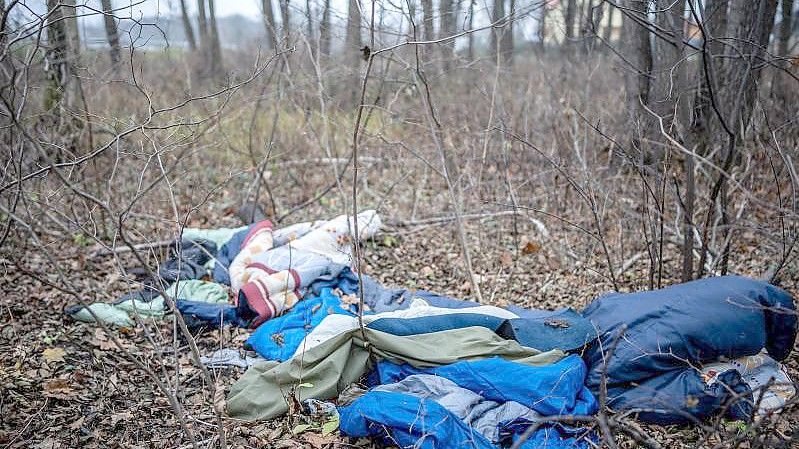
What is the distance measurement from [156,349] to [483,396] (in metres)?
1.59

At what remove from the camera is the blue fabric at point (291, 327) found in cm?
375

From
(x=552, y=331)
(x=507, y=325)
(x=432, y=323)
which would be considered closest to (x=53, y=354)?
(x=432, y=323)

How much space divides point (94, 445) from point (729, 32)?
234 inches

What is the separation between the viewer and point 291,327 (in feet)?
13.1

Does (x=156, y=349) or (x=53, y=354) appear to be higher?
(x=156, y=349)

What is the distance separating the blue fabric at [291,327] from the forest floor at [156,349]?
0.72 ft

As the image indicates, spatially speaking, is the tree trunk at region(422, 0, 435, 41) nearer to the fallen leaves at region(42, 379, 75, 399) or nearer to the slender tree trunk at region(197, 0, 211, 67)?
the fallen leaves at region(42, 379, 75, 399)

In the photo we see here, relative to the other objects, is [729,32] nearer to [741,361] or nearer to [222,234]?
[741,361]

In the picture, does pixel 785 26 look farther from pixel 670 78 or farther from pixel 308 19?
pixel 308 19

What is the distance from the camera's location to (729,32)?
5586mm

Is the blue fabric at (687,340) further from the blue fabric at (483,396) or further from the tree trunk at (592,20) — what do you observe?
the tree trunk at (592,20)

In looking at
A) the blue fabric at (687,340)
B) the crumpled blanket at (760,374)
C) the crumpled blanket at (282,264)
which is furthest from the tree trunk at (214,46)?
the crumpled blanket at (760,374)

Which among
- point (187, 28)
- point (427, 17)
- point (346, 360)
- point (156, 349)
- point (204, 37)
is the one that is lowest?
point (346, 360)

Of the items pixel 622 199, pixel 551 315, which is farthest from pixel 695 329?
pixel 622 199
